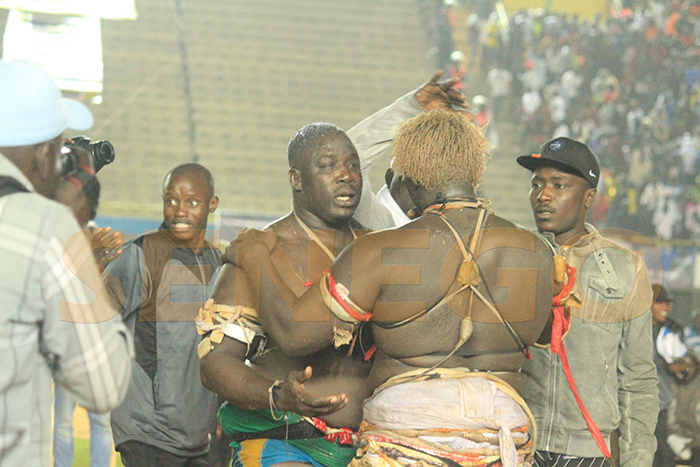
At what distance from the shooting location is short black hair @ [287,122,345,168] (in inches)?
131

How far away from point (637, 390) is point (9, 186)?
2907 mm

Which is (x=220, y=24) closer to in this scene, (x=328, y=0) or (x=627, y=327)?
(x=328, y=0)

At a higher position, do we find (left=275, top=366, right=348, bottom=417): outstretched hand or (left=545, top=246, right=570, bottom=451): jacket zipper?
(left=275, top=366, right=348, bottom=417): outstretched hand

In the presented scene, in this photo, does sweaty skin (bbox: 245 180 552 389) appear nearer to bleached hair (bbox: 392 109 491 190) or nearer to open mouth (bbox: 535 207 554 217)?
bleached hair (bbox: 392 109 491 190)

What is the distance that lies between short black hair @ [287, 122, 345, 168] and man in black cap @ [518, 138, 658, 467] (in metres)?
1.19

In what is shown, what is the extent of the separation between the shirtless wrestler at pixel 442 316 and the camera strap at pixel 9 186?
104cm

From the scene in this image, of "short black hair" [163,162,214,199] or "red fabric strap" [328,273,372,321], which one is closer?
"red fabric strap" [328,273,372,321]

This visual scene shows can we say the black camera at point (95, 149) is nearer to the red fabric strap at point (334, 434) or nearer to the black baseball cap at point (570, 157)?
the red fabric strap at point (334, 434)

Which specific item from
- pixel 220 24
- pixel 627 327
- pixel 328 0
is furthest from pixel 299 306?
pixel 328 0

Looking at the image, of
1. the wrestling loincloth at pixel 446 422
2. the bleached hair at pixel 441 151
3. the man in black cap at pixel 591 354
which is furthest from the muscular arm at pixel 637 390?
the bleached hair at pixel 441 151

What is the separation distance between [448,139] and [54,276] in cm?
143

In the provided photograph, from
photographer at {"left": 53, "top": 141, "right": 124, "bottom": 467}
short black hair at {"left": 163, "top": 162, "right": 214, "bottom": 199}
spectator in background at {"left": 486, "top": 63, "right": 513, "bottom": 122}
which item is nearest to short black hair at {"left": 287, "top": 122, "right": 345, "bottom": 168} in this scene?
photographer at {"left": 53, "top": 141, "right": 124, "bottom": 467}

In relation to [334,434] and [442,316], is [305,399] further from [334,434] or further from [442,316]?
[334,434]

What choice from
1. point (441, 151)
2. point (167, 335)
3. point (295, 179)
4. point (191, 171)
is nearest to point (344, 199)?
point (295, 179)
